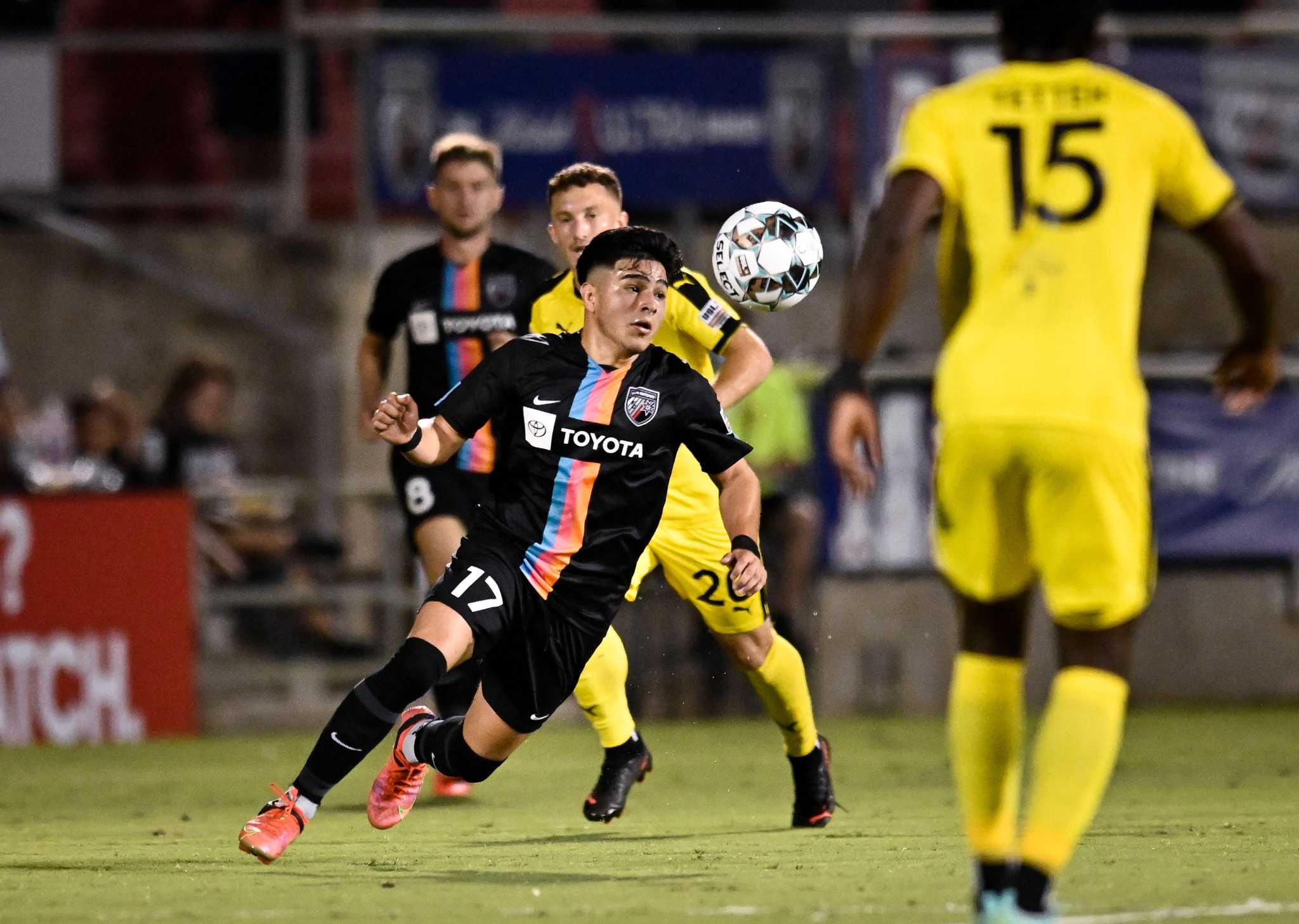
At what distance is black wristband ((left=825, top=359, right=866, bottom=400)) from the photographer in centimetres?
465

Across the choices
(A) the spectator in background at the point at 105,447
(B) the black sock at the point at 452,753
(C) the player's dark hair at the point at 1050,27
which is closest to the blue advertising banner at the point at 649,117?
(A) the spectator in background at the point at 105,447

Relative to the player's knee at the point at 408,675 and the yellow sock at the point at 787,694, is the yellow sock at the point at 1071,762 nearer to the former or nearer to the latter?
the player's knee at the point at 408,675

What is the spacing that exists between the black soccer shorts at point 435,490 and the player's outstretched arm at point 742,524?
2301 millimetres

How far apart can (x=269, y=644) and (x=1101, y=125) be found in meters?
9.24

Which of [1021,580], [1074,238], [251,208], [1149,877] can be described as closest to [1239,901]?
[1149,877]

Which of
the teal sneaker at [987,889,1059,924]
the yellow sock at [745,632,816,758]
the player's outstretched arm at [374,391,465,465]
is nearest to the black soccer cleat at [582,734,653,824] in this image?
the yellow sock at [745,632,816,758]

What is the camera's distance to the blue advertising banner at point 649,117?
13406mm

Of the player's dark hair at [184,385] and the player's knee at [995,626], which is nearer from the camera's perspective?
the player's knee at [995,626]

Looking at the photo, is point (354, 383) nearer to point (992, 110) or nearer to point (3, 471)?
point (3, 471)

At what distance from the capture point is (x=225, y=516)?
1331cm

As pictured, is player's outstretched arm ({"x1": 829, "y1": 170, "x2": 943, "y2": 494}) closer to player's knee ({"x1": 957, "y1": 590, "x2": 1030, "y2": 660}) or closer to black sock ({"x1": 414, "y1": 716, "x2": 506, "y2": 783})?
player's knee ({"x1": 957, "y1": 590, "x2": 1030, "y2": 660})

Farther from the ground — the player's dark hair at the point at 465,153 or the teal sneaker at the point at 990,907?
the player's dark hair at the point at 465,153

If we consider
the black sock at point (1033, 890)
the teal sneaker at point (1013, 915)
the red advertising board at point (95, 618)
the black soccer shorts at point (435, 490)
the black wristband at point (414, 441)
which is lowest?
the red advertising board at point (95, 618)

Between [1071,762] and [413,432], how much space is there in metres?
2.20
